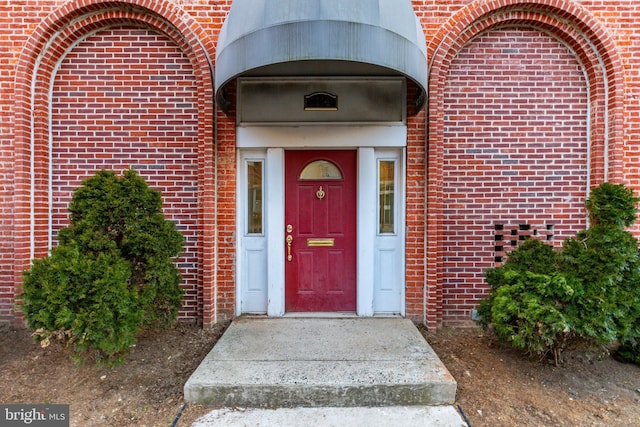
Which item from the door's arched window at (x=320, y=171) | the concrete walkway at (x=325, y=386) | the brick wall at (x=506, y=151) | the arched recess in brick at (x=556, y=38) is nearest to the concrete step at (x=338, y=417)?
the concrete walkway at (x=325, y=386)

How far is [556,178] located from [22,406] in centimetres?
613

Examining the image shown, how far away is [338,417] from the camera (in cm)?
274

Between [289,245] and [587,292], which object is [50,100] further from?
[587,292]

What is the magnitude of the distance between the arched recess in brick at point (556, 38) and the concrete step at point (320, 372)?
1.08 m

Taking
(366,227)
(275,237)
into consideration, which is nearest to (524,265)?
(366,227)

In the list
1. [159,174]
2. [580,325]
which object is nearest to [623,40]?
[580,325]

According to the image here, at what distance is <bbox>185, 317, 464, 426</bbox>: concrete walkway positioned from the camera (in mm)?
2752

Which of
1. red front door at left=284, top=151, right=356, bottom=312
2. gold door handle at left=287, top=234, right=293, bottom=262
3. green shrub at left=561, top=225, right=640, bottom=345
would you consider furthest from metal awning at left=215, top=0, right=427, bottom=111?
green shrub at left=561, top=225, right=640, bottom=345

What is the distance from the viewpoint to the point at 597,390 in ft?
10.5

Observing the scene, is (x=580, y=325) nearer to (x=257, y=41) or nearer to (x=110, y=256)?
(x=257, y=41)

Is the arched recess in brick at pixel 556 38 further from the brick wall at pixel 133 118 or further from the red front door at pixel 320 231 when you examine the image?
the brick wall at pixel 133 118

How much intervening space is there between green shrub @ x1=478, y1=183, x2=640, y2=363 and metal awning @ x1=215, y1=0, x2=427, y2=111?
2179mm

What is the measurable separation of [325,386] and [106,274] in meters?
2.08

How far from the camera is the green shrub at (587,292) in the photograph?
3.01 m
